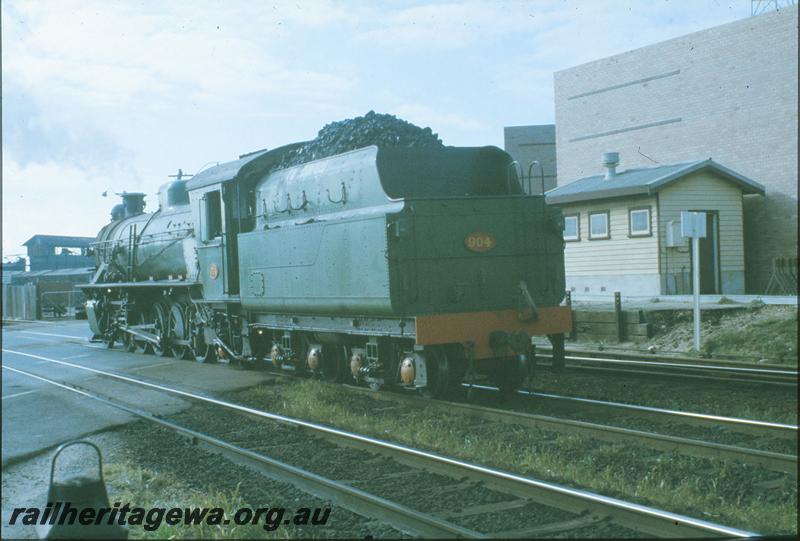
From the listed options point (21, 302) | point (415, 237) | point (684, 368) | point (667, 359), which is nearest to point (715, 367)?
point (684, 368)

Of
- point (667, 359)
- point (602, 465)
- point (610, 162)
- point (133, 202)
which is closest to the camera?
point (602, 465)

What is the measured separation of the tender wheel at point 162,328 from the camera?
1667cm

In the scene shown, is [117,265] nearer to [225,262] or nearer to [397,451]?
[225,262]

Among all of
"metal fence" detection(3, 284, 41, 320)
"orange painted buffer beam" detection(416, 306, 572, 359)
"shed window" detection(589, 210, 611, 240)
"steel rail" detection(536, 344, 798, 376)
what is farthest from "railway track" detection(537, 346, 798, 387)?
"metal fence" detection(3, 284, 41, 320)

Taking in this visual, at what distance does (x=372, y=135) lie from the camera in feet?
34.4

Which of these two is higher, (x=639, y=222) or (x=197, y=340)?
(x=639, y=222)

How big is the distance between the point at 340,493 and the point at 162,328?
39.6 feet

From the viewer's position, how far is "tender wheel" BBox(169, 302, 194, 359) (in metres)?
15.8

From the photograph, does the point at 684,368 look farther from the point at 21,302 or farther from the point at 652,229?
the point at 21,302

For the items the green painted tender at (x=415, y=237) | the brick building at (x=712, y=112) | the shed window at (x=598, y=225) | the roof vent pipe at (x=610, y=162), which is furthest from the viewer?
the brick building at (x=712, y=112)

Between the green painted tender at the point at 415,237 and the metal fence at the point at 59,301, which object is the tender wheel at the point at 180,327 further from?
the metal fence at the point at 59,301

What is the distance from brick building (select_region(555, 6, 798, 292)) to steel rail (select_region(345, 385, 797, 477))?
18.3 meters

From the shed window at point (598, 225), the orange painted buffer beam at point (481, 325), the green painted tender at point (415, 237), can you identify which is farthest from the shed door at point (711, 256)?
the orange painted buffer beam at point (481, 325)

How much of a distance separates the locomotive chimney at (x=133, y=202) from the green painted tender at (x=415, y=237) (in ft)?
35.2
